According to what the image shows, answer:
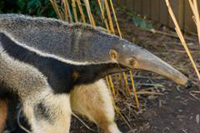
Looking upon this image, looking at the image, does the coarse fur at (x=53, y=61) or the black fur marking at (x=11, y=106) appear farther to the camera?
the black fur marking at (x=11, y=106)

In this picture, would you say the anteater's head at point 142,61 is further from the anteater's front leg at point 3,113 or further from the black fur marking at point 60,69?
the anteater's front leg at point 3,113

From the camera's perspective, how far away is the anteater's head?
10.7 ft

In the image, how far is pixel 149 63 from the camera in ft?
11.0

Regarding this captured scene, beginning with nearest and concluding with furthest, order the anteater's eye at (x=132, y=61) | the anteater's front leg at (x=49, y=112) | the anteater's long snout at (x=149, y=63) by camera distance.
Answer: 1. the anteater's long snout at (x=149, y=63)
2. the anteater's eye at (x=132, y=61)
3. the anteater's front leg at (x=49, y=112)

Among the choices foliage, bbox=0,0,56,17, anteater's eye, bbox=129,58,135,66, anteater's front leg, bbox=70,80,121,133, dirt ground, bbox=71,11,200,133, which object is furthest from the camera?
foliage, bbox=0,0,56,17

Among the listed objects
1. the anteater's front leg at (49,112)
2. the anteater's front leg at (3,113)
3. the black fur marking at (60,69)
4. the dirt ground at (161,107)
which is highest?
the black fur marking at (60,69)

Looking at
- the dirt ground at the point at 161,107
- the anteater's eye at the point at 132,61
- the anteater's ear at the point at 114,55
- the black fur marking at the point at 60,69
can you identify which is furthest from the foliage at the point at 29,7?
the anteater's eye at the point at 132,61

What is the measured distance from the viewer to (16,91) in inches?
149

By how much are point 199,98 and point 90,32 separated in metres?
2.00

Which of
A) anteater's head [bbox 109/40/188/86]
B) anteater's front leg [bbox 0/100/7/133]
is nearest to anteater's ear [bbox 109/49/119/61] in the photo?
anteater's head [bbox 109/40/188/86]

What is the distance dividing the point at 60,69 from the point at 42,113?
0.42m

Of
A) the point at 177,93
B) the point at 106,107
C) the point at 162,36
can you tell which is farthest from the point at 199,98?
the point at 162,36

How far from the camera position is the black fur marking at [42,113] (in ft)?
11.9

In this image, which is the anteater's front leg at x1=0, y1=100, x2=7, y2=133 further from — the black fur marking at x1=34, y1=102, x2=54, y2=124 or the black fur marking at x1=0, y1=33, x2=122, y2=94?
the black fur marking at x1=0, y1=33, x2=122, y2=94
